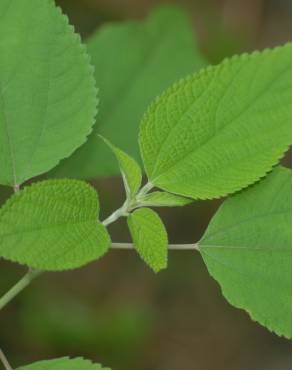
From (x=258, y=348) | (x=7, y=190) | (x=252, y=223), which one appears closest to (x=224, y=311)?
(x=258, y=348)

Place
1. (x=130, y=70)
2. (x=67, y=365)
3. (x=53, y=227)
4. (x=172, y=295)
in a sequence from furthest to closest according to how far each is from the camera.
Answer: (x=172, y=295) < (x=130, y=70) < (x=67, y=365) < (x=53, y=227)

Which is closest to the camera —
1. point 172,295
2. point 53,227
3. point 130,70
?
point 53,227

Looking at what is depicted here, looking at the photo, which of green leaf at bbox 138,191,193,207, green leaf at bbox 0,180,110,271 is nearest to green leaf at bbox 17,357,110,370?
green leaf at bbox 0,180,110,271

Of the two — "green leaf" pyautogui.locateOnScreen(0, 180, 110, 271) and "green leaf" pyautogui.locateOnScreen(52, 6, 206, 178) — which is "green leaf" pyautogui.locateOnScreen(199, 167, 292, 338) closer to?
"green leaf" pyautogui.locateOnScreen(0, 180, 110, 271)

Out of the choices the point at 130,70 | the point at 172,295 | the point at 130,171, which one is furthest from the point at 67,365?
the point at 172,295

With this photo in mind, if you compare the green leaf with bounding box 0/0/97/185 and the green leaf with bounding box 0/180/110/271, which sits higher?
the green leaf with bounding box 0/0/97/185

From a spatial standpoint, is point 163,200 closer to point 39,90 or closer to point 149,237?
point 149,237
